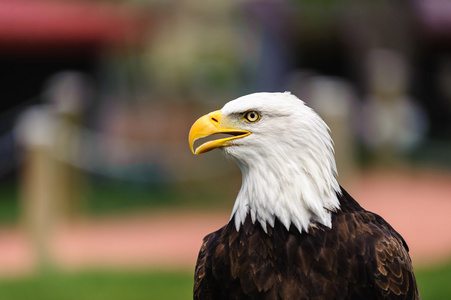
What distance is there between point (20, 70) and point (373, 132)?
6624 mm

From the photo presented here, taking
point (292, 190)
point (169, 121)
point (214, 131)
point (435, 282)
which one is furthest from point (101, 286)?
point (169, 121)

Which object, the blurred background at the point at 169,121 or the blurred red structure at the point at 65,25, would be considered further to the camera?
the blurred red structure at the point at 65,25

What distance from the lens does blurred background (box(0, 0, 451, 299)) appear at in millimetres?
8039

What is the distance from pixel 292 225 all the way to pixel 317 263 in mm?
195

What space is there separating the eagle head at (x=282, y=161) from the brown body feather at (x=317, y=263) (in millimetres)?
59

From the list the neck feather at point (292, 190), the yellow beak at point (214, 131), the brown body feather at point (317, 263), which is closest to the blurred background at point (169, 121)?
the brown body feather at point (317, 263)

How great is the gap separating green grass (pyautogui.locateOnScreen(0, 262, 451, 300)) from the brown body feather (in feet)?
9.83

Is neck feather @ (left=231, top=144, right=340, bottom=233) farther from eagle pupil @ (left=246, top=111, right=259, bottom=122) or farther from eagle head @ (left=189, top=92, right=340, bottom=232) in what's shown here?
eagle pupil @ (left=246, top=111, right=259, bottom=122)

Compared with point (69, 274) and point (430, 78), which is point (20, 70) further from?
point (430, 78)

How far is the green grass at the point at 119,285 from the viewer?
21.5 feet

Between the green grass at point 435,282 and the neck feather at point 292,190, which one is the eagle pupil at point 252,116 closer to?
the neck feather at point 292,190

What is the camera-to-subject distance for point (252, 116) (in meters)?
3.38

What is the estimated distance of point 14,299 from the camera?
6.68 meters

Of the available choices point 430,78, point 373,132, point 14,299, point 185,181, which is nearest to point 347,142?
point 185,181
